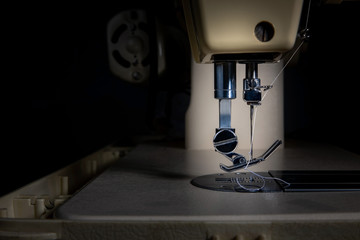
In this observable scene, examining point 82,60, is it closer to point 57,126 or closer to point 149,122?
point 57,126

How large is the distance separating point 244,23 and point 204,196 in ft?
0.87

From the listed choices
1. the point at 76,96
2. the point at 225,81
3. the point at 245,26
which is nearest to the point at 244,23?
the point at 245,26

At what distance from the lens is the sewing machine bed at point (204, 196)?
1.73ft

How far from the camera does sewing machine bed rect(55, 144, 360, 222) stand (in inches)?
20.8

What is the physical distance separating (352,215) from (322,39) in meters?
1.13

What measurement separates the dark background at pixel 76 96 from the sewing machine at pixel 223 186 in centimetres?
59

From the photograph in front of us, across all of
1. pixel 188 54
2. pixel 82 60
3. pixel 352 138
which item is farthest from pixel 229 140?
pixel 82 60

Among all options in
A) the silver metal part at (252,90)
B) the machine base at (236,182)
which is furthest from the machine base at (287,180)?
the silver metal part at (252,90)

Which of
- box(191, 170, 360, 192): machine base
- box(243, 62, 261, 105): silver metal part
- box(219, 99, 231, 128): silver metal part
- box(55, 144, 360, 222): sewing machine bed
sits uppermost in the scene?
box(243, 62, 261, 105): silver metal part

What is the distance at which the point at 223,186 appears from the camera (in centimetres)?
69

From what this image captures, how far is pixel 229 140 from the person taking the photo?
2.30 feet

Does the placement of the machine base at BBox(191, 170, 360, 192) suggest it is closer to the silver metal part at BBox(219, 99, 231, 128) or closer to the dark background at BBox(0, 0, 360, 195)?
the silver metal part at BBox(219, 99, 231, 128)

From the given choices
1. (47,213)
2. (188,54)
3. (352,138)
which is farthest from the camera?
(352,138)

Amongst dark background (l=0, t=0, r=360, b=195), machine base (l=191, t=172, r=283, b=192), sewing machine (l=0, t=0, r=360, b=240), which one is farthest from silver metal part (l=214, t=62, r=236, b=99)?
dark background (l=0, t=0, r=360, b=195)
